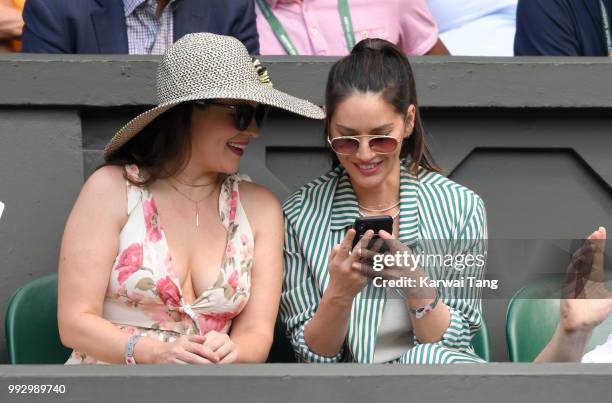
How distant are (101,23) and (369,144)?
45.6 inches

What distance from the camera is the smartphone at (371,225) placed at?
343cm

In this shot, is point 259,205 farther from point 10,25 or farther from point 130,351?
point 10,25

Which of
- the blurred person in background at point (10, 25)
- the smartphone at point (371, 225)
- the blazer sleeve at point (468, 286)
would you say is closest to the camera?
the smartphone at point (371, 225)

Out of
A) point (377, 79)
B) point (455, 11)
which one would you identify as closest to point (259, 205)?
point (377, 79)

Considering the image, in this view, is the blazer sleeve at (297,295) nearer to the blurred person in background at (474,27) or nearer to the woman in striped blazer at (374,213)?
the woman in striped blazer at (374,213)

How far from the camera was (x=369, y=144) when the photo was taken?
3.68 meters

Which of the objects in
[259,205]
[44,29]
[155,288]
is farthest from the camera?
[44,29]

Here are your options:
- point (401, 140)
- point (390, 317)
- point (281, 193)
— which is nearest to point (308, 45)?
point (281, 193)

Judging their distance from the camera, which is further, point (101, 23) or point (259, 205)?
point (101, 23)

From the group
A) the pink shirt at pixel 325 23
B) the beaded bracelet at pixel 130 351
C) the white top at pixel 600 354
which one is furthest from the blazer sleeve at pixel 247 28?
the white top at pixel 600 354

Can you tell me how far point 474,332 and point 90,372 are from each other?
1.16 meters

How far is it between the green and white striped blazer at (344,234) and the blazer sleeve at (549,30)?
94 centimetres

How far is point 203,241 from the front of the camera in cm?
376

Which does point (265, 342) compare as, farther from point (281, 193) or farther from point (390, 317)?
point (281, 193)
